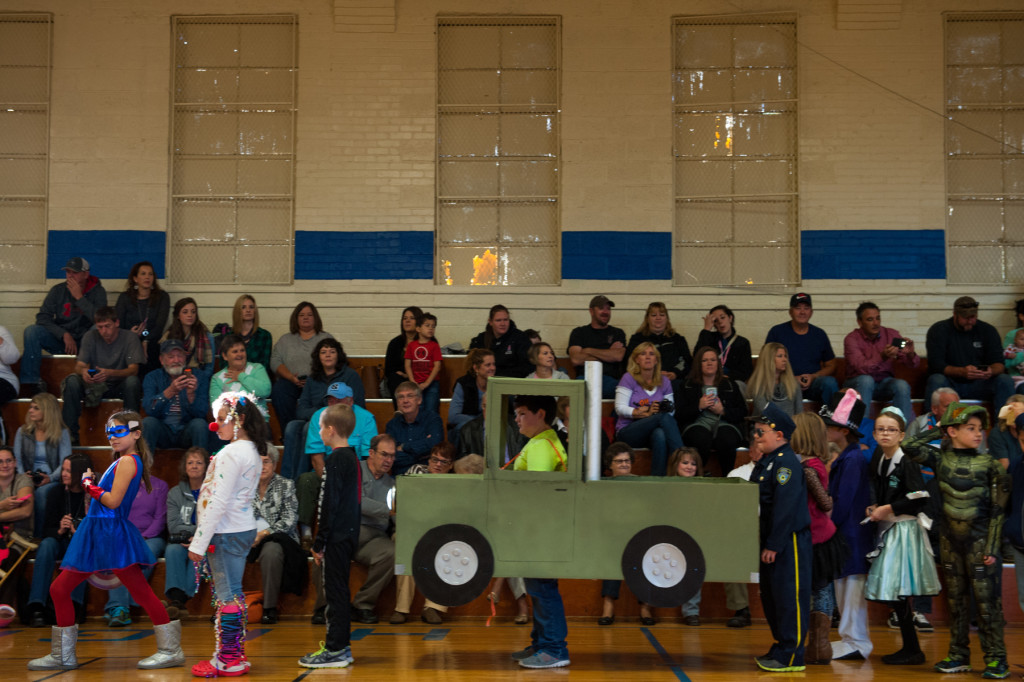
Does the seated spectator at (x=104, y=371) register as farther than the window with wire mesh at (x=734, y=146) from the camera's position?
No

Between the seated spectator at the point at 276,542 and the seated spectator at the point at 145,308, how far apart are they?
9.13ft

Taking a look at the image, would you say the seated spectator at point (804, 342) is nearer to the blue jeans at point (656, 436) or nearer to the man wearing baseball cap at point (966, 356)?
the man wearing baseball cap at point (966, 356)

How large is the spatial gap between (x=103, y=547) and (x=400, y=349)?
15.2 ft

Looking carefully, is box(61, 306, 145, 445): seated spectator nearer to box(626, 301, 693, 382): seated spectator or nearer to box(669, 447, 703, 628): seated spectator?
box(626, 301, 693, 382): seated spectator

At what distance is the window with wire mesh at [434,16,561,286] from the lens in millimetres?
12039

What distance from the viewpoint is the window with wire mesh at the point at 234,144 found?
39.4 ft

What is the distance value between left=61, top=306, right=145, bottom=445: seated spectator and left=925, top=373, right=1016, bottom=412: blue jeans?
24.6 ft

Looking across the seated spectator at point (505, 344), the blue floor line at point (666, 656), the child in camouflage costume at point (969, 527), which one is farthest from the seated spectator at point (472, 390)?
the child in camouflage costume at point (969, 527)

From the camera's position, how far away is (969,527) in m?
6.12

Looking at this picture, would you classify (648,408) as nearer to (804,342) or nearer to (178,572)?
(804,342)

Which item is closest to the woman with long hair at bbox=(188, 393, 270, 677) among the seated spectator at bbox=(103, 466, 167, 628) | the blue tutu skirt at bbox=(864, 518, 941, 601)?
the seated spectator at bbox=(103, 466, 167, 628)

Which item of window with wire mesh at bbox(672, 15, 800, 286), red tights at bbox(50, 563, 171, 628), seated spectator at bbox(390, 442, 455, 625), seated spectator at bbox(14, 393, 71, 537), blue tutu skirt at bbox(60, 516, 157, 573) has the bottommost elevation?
seated spectator at bbox(390, 442, 455, 625)

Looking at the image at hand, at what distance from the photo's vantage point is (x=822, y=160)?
11750 millimetres

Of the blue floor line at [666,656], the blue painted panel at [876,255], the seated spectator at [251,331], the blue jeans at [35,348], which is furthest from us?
the blue painted panel at [876,255]
